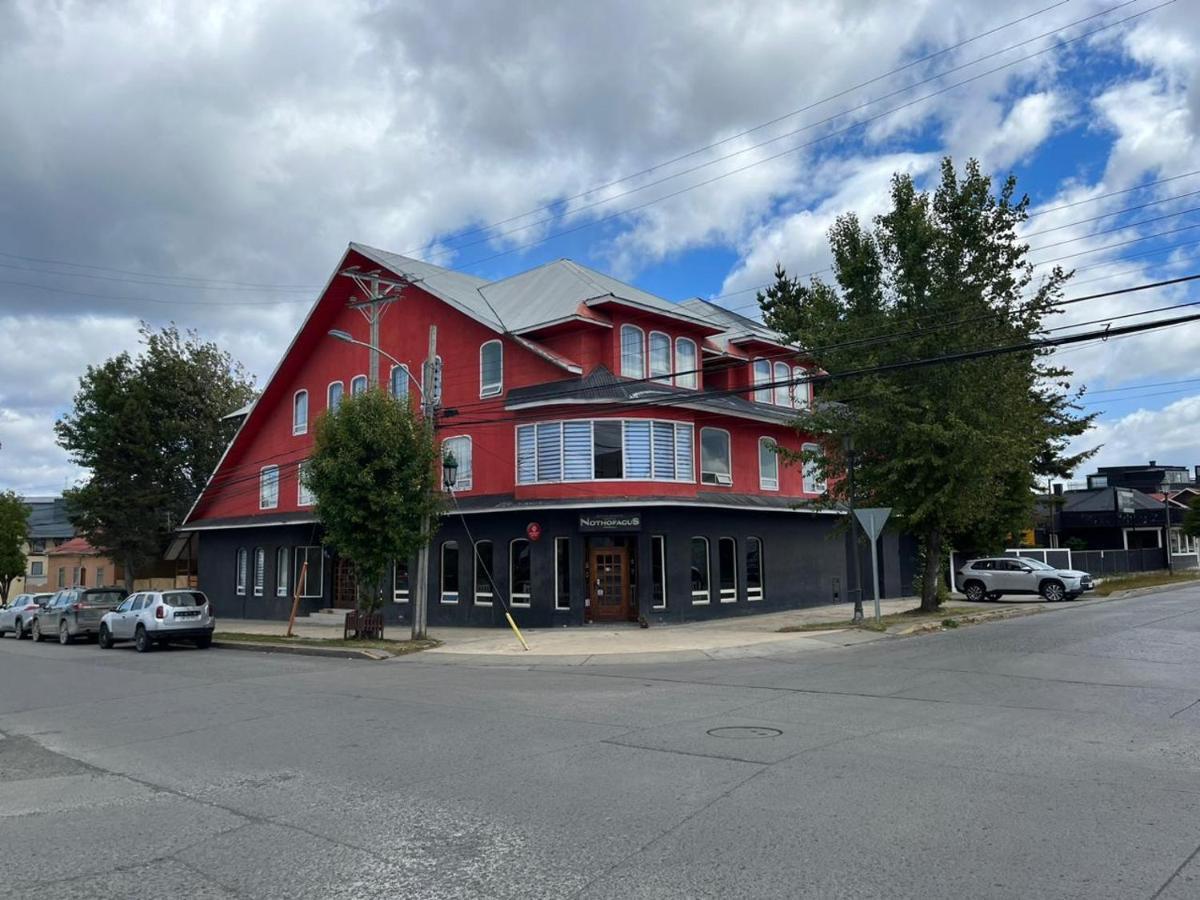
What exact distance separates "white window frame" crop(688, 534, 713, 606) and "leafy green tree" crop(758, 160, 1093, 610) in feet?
14.6

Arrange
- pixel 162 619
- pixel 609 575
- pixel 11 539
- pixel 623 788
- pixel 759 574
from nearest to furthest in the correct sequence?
pixel 623 788
pixel 162 619
pixel 609 575
pixel 759 574
pixel 11 539

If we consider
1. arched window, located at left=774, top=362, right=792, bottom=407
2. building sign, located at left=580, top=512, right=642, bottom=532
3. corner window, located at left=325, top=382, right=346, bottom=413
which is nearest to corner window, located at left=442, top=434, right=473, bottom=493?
building sign, located at left=580, top=512, right=642, bottom=532

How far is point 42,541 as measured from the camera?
81188 mm

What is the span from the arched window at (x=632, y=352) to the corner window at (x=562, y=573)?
17.2 feet

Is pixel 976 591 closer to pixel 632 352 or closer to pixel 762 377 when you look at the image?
pixel 762 377

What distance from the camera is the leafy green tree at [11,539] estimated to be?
54500 millimetres

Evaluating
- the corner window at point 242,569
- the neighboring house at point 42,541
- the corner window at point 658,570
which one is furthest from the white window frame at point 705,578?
the neighboring house at point 42,541

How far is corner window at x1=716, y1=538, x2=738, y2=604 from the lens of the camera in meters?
28.4

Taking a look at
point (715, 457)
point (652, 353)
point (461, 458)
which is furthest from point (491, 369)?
point (715, 457)

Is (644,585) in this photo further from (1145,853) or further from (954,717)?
(1145,853)

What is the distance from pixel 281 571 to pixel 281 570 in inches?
1.6

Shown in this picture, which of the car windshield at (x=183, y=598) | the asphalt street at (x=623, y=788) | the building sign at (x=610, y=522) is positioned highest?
the building sign at (x=610, y=522)

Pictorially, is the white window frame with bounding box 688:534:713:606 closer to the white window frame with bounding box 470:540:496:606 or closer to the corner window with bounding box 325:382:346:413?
the white window frame with bounding box 470:540:496:606

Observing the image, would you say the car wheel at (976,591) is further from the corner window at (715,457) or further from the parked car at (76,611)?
the parked car at (76,611)
